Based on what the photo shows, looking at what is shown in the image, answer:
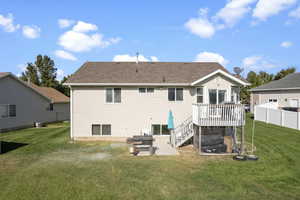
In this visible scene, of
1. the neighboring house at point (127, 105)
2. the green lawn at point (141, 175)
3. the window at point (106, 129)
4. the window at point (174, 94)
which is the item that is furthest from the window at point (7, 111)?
the window at point (174, 94)

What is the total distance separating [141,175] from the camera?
25.2 ft

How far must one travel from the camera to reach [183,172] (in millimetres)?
8031

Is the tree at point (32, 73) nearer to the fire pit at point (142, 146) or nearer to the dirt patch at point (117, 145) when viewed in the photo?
the dirt patch at point (117, 145)

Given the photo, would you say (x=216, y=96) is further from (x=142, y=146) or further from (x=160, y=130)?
(x=142, y=146)

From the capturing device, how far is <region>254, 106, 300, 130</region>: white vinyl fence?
17.4 m

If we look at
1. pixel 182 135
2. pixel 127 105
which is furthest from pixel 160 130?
pixel 127 105

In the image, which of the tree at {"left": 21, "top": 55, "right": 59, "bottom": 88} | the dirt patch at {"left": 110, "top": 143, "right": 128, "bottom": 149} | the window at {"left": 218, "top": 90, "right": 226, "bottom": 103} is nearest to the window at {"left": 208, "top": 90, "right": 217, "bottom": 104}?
the window at {"left": 218, "top": 90, "right": 226, "bottom": 103}

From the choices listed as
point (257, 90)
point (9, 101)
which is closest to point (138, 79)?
point (9, 101)

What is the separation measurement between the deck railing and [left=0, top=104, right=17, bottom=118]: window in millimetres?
19035

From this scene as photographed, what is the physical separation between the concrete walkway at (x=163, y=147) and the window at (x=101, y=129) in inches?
140

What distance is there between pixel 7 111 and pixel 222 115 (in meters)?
20.4

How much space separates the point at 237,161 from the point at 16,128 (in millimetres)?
21194

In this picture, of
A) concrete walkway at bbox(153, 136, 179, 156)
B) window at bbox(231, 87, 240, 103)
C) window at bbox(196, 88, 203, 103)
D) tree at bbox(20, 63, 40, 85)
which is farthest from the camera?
tree at bbox(20, 63, 40, 85)

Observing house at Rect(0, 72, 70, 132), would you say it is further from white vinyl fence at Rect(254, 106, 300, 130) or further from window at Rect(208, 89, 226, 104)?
white vinyl fence at Rect(254, 106, 300, 130)
